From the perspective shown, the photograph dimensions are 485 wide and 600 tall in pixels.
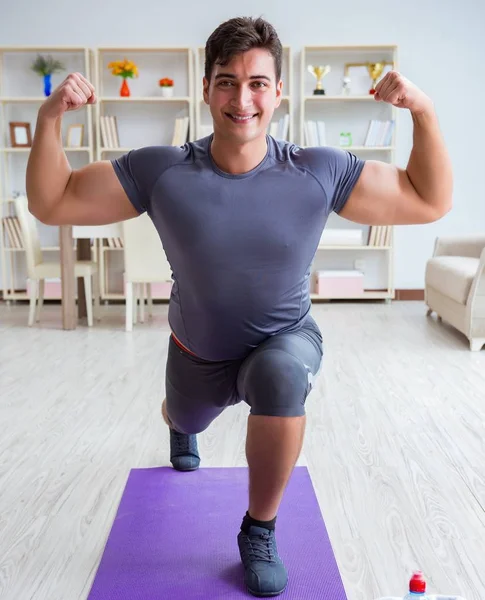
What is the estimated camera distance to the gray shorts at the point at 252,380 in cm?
158

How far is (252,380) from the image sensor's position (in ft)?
5.33

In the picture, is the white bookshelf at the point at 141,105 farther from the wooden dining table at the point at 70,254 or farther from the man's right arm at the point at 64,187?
the man's right arm at the point at 64,187

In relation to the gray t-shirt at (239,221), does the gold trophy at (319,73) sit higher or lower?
higher

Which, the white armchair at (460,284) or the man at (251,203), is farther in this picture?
the white armchair at (460,284)

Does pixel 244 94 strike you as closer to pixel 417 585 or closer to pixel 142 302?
pixel 417 585

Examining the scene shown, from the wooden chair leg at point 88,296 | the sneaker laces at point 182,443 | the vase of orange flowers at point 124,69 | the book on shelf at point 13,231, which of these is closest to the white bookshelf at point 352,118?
the vase of orange flowers at point 124,69

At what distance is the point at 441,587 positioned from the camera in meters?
1.59

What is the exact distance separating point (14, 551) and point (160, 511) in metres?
0.37

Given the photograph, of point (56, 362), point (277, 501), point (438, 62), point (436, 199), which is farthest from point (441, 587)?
point (438, 62)

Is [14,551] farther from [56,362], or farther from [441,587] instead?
[56,362]

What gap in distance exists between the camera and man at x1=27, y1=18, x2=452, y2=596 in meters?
1.62

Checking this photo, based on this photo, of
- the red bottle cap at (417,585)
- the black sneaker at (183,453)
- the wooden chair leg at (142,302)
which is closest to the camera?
the red bottle cap at (417,585)

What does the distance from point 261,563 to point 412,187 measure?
34.9 inches

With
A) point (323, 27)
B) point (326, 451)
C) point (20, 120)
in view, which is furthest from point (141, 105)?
point (326, 451)
